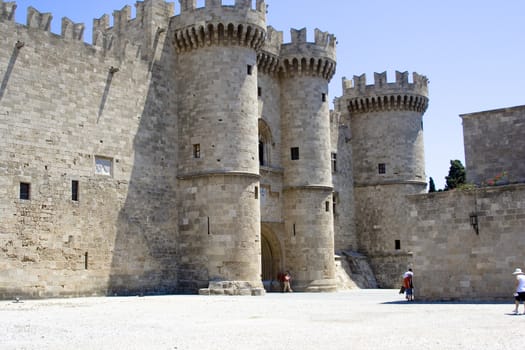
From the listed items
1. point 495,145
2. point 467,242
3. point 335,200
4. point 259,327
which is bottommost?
point 259,327

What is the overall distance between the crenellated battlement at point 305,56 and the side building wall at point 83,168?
6.39m

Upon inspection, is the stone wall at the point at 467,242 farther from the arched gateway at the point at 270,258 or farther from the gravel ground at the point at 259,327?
the arched gateway at the point at 270,258

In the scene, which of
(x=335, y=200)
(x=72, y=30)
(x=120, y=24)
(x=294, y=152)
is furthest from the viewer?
(x=335, y=200)

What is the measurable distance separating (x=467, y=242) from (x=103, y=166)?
1143cm

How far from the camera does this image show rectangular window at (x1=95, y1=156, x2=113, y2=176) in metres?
21.9

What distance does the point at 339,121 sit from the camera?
34.7 m

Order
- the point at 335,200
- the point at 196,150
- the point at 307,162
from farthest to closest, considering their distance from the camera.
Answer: the point at 335,200
the point at 307,162
the point at 196,150

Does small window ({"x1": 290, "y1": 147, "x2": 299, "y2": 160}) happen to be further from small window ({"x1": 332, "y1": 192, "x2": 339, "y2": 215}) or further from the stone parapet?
the stone parapet

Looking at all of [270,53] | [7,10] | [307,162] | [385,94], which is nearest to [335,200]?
[307,162]

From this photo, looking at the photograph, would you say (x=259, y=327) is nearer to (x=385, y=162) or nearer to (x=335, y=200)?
(x=335, y=200)

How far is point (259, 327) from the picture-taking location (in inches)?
455

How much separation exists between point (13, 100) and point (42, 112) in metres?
0.94

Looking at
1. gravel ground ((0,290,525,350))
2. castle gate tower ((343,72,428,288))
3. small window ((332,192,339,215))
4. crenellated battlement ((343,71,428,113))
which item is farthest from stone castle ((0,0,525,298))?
crenellated battlement ((343,71,428,113))

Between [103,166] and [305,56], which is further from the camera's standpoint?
[305,56]
